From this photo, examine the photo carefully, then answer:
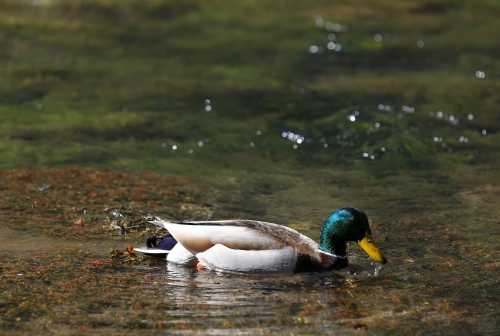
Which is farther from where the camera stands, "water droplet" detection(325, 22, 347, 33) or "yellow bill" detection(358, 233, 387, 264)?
"water droplet" detection(325, 22, 347, 33)

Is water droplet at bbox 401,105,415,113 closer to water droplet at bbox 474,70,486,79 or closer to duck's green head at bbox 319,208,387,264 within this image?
water droplet at bbox 474,70,486,79

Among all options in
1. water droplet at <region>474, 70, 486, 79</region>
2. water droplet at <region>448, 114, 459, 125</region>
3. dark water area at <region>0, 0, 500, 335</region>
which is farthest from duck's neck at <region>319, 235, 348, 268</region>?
water droplet at <region>474, 70, 486, 79</region>

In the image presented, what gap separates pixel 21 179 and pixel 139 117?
313 centimetres

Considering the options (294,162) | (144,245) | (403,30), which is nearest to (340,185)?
(294,162)

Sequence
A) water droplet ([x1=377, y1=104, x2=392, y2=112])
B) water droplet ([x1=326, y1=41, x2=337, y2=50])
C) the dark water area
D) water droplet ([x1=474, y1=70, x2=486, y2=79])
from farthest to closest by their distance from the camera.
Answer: water droplet ([x1=326, y1=41, x2=337, y2=50])
water droplet ([x1=474, y1=70, x2=486, y2=79])
water droplet ([x1=377, y1=104, x2=392, y2=112])
the dark water area

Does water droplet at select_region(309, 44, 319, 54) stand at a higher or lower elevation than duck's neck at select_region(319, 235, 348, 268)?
higher

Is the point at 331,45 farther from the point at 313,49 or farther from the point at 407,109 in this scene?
the point at 407,109

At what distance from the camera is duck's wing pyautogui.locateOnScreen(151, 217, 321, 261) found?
905 cm

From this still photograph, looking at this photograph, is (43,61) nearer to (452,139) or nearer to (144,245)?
(452,139)

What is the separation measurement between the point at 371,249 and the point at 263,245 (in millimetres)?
877

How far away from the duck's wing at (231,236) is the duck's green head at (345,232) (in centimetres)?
20

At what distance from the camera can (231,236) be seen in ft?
29.8

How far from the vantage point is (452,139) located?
13.9 meters

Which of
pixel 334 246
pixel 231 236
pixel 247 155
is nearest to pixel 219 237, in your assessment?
pixel 231 236
